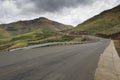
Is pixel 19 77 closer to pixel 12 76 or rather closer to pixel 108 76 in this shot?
pixel 12 76

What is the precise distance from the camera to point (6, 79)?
9867 mm

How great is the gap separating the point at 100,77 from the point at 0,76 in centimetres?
452

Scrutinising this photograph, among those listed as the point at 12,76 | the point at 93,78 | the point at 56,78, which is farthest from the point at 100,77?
the point at 12,76

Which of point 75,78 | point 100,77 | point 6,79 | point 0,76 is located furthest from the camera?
point 100,77

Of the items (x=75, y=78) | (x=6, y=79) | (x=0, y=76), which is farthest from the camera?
(x=75, y=78)

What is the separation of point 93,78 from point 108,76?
4.52 feet

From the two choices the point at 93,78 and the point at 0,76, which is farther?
the point at 93,78

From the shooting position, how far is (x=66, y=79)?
35.3ft

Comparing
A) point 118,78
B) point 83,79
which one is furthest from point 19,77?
point 118,78

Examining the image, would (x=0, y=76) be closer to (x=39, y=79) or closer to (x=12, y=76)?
(x=12, y=76)

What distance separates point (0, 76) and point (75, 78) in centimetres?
310

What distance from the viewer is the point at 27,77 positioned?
10.6 meters

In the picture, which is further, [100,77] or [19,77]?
[100,77]

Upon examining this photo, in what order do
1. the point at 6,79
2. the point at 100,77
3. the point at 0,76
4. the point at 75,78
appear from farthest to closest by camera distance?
the point at 100,77
the point at 75,78
the point at 0,76
the point at 6,79
